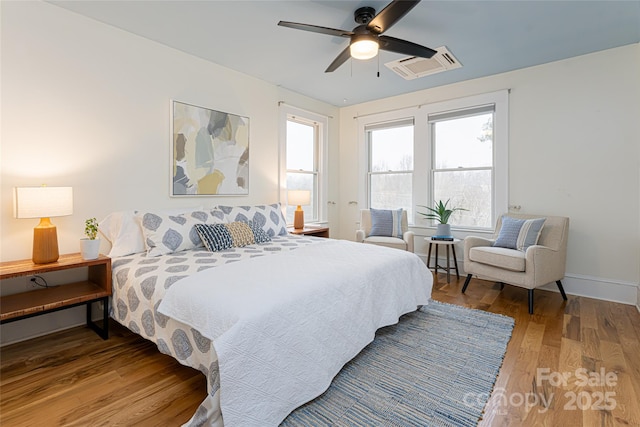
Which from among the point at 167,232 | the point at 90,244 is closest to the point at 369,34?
the point at 167,232

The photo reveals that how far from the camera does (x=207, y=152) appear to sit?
3414mm

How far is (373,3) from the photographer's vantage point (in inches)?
92.6

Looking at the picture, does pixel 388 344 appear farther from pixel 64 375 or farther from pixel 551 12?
pixel 551 12

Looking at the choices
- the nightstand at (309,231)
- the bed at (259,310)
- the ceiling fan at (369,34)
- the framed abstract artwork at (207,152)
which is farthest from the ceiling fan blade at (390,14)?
the nightstand at (309,231)

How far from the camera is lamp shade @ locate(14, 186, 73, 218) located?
Result: 2.06 metres

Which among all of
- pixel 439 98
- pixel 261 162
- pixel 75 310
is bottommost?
pixel 75 310

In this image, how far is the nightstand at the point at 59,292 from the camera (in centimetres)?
197

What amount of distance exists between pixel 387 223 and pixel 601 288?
2.38 meters

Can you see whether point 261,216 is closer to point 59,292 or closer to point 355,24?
point 59,292

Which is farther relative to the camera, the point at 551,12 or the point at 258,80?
the point at 258,80

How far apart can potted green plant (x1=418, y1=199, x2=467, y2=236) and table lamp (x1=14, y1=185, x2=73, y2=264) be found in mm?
3849

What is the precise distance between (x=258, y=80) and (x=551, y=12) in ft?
9.95

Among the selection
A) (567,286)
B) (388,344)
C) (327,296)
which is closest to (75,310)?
(327,296)

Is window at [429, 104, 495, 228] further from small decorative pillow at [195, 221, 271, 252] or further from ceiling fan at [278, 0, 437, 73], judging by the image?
small decorative pillow at [195, 221, 271, 252]
